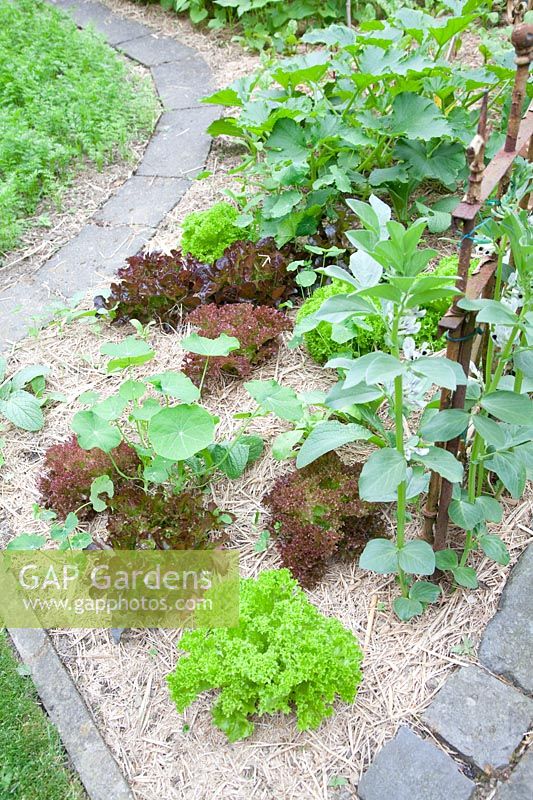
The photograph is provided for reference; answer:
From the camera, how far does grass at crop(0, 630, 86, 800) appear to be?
1.70m

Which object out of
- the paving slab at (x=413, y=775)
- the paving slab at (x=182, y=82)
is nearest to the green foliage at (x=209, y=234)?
the paving slab at (x=182, y=82)

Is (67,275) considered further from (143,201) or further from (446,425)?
(446,425)

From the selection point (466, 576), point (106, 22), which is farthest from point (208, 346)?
point (106, 22)

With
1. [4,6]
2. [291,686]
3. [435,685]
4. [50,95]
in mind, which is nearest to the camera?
[291,686]

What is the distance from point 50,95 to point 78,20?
182 centimetres

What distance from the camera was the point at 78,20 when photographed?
5.68 meters

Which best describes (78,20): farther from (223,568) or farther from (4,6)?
(223,568)

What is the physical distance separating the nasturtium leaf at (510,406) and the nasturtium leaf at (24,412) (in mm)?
1616

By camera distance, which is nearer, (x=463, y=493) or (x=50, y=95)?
(x=463, y=493)

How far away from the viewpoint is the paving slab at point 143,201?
11.7ft

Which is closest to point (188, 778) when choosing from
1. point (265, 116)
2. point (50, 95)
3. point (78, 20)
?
point (265, 116)

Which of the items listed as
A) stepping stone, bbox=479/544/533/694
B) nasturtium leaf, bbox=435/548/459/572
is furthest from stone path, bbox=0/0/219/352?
stepping stone, bbox=479/544/533/694

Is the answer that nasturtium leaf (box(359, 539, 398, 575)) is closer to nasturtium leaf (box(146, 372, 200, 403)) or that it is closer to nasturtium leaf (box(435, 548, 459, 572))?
nasturtium leaf (box(435, 548, 459, 572))

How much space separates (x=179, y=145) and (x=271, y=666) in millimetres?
3209
